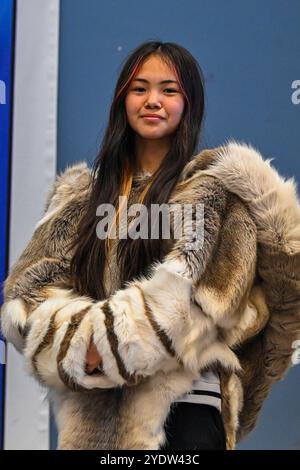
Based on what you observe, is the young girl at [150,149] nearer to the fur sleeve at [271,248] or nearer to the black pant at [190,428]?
the black pant at [190,428]

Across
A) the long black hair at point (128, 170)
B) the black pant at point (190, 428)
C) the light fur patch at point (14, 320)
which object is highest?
the long black hair at point (128, 170)

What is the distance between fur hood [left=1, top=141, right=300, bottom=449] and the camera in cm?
167

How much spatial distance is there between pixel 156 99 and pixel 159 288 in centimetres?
44

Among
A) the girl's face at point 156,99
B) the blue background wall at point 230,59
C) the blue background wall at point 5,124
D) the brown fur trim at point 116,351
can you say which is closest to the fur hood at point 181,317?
the brown fur trim at point 116,351

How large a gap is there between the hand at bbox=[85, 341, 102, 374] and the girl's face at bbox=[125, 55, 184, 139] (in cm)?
50

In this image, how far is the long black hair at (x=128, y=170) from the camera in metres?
1.82

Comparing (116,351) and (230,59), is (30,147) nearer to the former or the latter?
(230,59)

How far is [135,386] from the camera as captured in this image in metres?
1.72

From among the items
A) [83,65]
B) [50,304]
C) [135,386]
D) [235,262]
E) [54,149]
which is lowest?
[135,386]

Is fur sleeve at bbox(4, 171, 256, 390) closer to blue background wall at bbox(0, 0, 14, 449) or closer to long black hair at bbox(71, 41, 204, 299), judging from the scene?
long black hair at bbox(71, 41, 204, 299)

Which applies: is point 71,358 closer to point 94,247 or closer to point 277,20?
point 94,247

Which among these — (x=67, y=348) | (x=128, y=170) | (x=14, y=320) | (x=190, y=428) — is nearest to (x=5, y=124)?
(x=128, y=170)

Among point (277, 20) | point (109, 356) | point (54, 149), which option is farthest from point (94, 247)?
point (277, 20)

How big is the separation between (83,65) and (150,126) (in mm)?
1013
